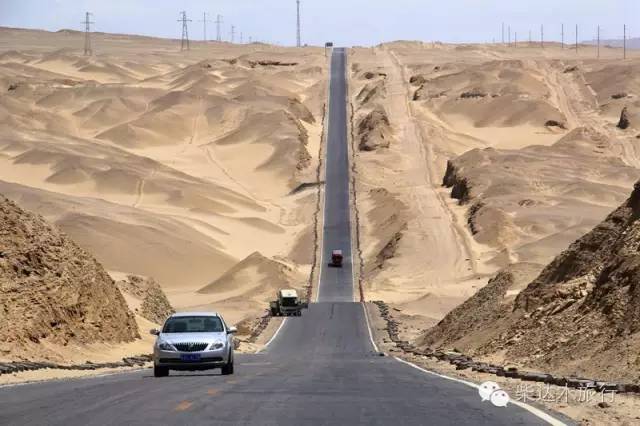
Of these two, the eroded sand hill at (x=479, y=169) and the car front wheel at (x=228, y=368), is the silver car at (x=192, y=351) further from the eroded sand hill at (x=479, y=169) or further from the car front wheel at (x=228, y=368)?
the eroded sand hill at (x=479, y=169)

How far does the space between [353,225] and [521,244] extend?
1967 cm

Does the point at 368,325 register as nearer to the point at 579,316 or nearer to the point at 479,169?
the point at 579,316

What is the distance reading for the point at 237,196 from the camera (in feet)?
429

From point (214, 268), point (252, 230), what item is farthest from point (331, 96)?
point (214, 268)

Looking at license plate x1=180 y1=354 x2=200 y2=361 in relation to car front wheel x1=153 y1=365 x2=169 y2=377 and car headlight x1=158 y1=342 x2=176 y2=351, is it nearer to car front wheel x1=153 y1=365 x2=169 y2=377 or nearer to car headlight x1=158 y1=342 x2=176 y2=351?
car headlight x1=158 y1=342 x2=176 y2=351

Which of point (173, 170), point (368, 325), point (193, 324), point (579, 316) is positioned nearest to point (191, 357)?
point (193, 324)

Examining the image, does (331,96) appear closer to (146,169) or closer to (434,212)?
(146,169)

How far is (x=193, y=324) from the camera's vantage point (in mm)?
28000

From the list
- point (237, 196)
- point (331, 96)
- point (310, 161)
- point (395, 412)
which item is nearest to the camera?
point (395, 412)

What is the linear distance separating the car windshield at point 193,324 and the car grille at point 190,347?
2.82ft

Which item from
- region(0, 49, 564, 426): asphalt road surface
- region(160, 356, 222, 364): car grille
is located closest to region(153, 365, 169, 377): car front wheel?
region(160, 356, 222, 364): car grille

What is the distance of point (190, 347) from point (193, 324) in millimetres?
1417

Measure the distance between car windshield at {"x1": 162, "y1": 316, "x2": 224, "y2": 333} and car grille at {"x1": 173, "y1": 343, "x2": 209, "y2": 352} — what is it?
0.86 meters

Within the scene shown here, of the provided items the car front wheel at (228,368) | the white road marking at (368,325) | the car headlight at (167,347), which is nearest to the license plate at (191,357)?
the car headlight at (167,347)
